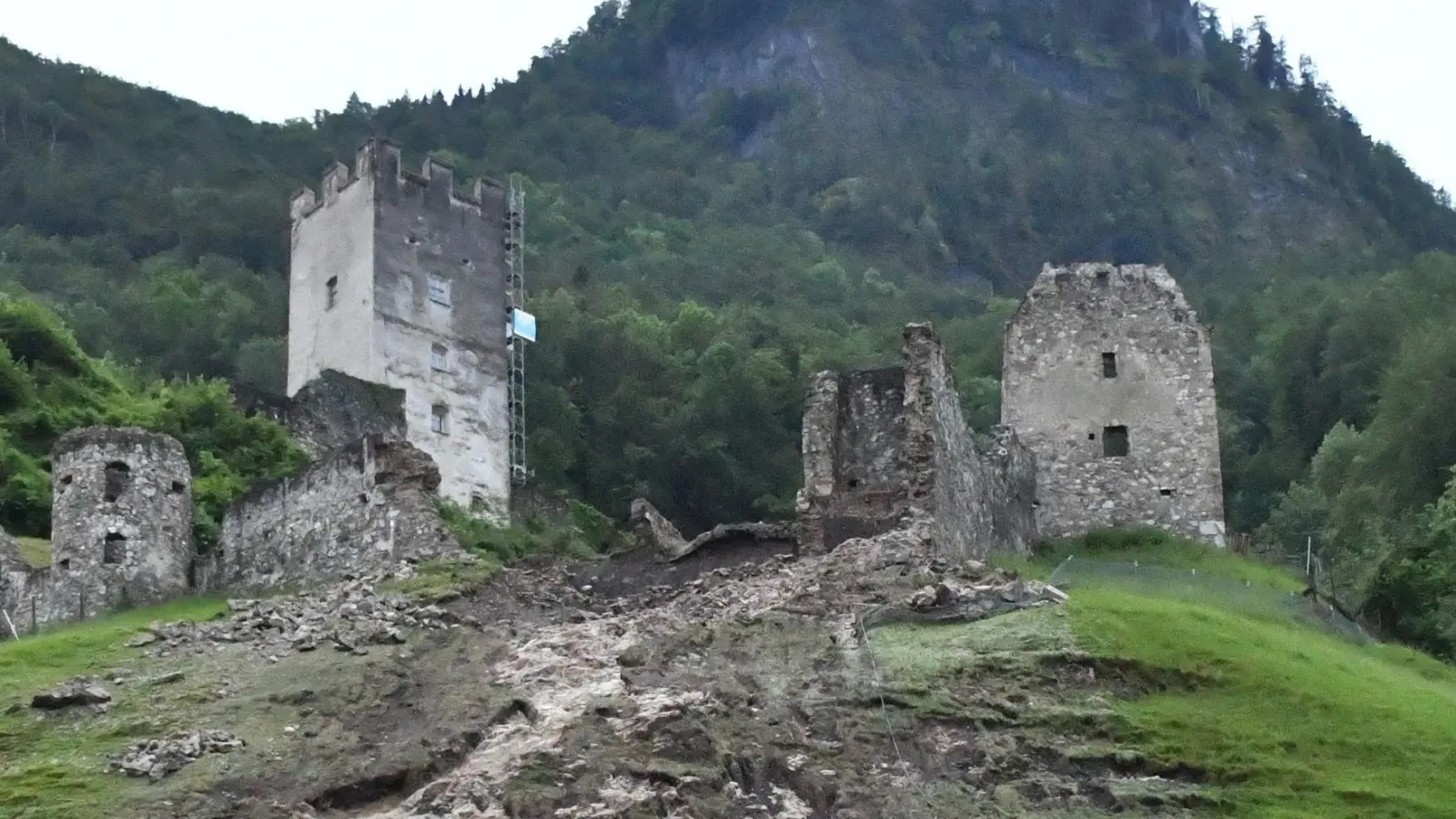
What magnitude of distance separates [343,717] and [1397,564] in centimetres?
2171

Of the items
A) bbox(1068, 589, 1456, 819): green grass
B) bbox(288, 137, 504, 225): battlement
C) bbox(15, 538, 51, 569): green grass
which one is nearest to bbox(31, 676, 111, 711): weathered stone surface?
bbox(1068, 589, 1456, 819): green grass

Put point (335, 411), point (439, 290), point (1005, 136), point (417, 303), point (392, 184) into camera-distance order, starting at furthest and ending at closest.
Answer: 1. point (1005, 136)
2. point (392, 184)
3. point (439, 290)
4. point (417, 303)
5. point (335, 411)

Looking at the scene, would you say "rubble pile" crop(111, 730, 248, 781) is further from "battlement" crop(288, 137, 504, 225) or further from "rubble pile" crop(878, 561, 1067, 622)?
"battlement" crop(288, 137, 504, 225)

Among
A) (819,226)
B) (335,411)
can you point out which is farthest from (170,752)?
(819,226)

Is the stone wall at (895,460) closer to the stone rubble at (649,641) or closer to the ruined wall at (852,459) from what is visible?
the ruined wall at (852,459)

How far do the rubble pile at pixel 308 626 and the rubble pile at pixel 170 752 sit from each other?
12.7 ft

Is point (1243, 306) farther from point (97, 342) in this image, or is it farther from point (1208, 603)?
point (1208, 603)

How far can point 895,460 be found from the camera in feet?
127

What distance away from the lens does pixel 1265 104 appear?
168875 mm

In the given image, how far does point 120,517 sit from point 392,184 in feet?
68.8

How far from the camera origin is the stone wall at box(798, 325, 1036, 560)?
1478 inches

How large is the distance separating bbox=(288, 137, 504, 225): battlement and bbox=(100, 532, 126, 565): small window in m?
20.5

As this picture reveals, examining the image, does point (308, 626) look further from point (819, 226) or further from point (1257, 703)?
point (819, 226)

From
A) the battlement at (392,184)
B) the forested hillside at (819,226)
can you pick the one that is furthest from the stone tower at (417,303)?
the forested hillside at (819,226)
